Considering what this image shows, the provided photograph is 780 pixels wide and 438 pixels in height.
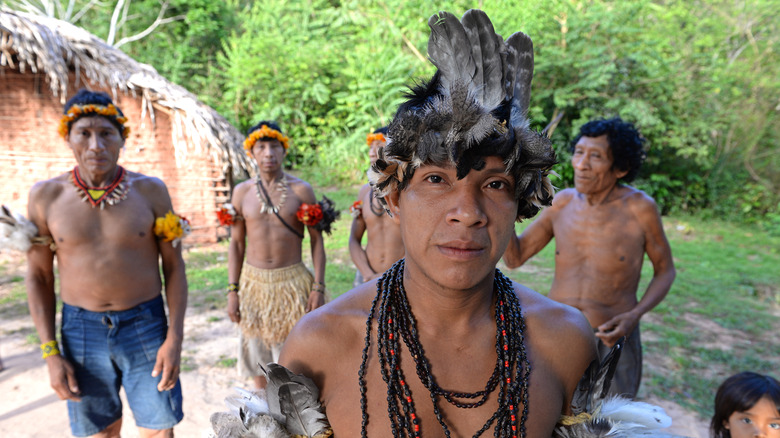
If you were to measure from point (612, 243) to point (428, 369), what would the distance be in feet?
8.10

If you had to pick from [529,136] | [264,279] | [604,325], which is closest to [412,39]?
[264,279]

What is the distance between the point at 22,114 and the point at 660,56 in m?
15.0

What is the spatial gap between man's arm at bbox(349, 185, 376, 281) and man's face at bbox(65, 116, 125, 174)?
7.17 feet

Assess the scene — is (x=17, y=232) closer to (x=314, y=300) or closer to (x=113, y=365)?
(x=113, y=365)

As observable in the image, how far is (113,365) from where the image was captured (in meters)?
3.04

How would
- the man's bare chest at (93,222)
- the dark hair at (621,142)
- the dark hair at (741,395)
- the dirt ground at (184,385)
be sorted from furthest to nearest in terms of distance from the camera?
the dirt ground at (184,385) < the dark hair at (621,142) < the man's bare chest at (93,222) < the dark hair at (741,395)

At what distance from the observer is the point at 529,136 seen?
4.66 feet

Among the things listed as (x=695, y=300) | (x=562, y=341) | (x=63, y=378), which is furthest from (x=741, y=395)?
(x=695, y=300)

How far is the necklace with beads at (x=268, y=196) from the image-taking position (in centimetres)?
446

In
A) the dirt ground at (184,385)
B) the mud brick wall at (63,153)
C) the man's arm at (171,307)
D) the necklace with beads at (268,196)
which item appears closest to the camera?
the man's arm at (171,307)

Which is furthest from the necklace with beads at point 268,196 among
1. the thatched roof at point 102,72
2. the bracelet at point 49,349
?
the thatched roof at point 102,72

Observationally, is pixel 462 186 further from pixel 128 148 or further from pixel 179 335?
pixel 128 148

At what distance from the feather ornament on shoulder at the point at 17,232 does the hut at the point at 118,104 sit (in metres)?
6.51

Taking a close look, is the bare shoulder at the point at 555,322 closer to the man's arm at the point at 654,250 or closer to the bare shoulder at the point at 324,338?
the bare shoulder at the point at 324,338
